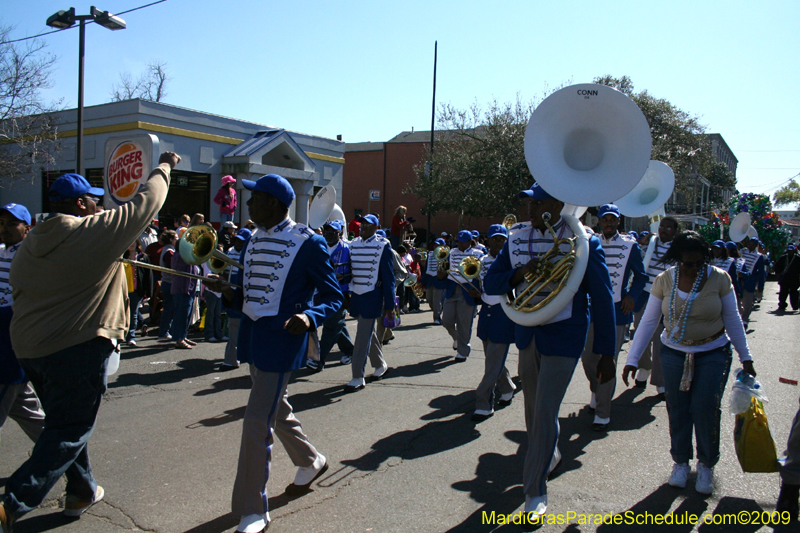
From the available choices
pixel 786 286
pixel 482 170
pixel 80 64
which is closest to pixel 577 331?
pixel 80 64

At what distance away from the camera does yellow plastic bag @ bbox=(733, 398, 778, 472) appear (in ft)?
12.5

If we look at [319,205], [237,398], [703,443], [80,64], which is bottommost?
[237,398]

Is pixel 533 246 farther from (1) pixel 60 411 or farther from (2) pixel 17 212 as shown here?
(2) pixel 17 212

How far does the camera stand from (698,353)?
418cm

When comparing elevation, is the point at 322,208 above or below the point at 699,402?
above

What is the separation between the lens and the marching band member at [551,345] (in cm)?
360

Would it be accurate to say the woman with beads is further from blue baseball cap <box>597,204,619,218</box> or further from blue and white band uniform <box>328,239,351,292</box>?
blue and white band uniform <box>328,239,351,292</box>

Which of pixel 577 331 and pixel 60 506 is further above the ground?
pixel 577 331

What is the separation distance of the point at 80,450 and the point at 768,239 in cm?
2864

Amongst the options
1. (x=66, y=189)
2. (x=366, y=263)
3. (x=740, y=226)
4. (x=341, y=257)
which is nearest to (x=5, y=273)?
(x=66, y=189)

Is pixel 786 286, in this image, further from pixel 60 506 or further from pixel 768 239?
pixel 60 506

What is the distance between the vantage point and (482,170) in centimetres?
2812

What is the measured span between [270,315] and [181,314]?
21.3ft

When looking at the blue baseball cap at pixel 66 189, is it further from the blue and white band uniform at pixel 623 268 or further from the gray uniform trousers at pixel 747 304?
the gray uniform trousers at pixel 747 304
